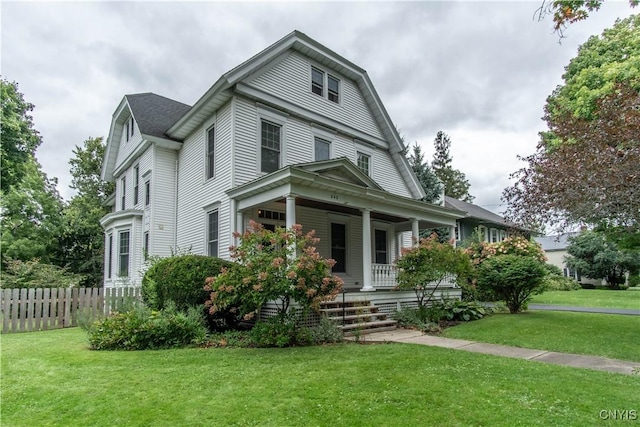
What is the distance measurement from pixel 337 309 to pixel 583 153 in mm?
6604

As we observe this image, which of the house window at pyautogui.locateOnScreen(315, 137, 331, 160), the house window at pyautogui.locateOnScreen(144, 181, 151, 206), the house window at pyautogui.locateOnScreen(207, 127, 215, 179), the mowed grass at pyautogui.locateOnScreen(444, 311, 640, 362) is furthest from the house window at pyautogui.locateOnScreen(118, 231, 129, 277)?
the mowed grass at pyautogui.locateOnScreen(444, 311, 640, 362)

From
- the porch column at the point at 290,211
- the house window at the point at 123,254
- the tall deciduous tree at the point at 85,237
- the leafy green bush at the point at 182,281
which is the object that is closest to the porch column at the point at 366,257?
the porch column at the point at 290,211

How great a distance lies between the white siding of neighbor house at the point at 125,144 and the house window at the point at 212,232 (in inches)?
214

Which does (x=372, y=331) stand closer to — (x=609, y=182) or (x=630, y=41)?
(x=609, y=182)

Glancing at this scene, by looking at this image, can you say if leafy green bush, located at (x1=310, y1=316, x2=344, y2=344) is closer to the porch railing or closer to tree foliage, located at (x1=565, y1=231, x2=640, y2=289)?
the porch railing

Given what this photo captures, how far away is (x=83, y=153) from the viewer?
26.2 metres

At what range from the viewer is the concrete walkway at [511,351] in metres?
6.13

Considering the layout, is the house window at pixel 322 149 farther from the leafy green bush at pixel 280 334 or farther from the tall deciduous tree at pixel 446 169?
the tall deciduous tree at pixel 446 169

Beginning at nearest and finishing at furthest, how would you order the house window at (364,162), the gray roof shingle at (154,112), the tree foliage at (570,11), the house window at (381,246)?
1. the tree foliage at (570,11)
2. the gray roof shingle at (154,112)
3. the house window at (364,162)
4. the house window at (381,246)

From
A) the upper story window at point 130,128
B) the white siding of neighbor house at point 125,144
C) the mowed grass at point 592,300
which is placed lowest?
the mowed grass at point 592,300

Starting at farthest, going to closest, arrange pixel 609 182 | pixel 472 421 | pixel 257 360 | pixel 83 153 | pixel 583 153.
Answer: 1. pixel 83 153
2. pixel 583 153
3. pixel 609 182
4. pixel 257 360
5. pixel 472 421

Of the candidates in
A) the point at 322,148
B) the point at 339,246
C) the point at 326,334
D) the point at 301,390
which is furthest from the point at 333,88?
the point at 301,390

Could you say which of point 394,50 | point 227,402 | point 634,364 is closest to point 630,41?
point 394,50

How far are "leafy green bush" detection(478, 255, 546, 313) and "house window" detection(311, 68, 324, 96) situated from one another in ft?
28.6
